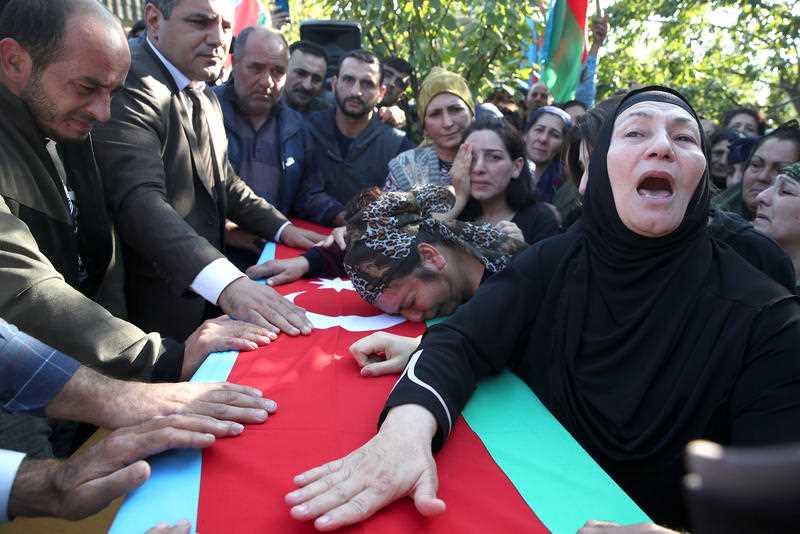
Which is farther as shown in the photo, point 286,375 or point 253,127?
point 253,127

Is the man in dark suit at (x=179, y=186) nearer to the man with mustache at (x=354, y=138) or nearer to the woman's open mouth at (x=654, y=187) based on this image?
the man with mustache at (x=354, y=138)

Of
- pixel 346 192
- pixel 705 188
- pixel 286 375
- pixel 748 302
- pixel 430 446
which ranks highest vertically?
pixel 705 188

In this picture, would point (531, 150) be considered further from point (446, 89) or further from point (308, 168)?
point (308, 168)

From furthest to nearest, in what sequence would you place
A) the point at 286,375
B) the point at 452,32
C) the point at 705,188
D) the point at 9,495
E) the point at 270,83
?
the point at 452,32, the point at 270,83, the point at 286,375, the point at 705,188, the point at 9,495

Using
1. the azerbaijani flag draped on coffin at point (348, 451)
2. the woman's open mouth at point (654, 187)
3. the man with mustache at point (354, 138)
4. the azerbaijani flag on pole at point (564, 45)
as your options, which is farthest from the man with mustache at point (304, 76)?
the woman's open mouth at point (654, 187)

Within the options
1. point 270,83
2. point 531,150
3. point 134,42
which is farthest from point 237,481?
point 531,150

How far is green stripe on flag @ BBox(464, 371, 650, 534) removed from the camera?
1.62m

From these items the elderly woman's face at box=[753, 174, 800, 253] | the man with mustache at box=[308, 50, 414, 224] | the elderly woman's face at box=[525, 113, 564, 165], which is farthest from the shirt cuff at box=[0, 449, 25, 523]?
the elderly woman's face at box=[525, 113, 564, 165]

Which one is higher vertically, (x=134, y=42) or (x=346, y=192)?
(x=134, y=42)

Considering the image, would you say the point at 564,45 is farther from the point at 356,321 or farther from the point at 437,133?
the point at 356,321

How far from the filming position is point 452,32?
7516 mm

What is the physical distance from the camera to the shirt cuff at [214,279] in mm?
2873

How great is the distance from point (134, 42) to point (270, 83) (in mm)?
1075

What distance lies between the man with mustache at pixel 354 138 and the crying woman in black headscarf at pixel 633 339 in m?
2.98
